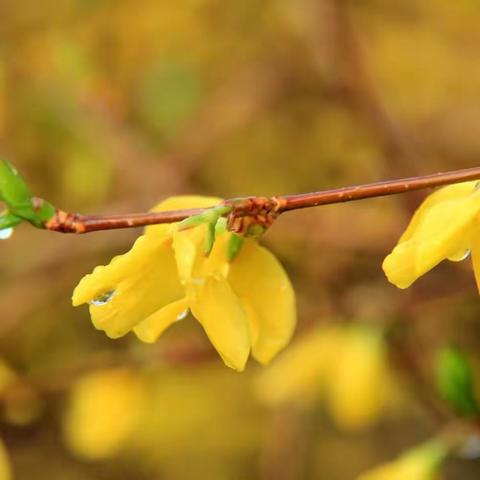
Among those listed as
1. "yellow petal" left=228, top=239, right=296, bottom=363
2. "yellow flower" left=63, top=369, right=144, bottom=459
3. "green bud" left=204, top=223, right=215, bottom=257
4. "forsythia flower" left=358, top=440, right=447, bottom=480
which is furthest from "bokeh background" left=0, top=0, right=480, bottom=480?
"green bud" left=204, top=223, right=215, bottom=257

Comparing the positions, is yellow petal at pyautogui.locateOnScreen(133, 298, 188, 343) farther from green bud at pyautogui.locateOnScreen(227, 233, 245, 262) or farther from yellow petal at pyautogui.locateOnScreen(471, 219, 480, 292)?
yellow petal at pyautogui.locateOnScreen(471, 219, 480, 292)

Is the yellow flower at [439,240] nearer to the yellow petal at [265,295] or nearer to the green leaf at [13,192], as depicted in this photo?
the yellow petal at [265,295]

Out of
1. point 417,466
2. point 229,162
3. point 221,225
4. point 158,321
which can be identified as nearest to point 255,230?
point 221,225

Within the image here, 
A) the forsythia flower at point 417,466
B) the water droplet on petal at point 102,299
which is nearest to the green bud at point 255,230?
the water droplet on petal at point 102,299

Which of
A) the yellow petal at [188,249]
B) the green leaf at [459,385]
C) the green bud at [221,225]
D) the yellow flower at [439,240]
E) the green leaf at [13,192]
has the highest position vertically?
the green leaf at [13,192]

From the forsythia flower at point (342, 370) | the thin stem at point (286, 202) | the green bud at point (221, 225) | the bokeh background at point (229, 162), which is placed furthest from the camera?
the bokeh background at point (229, 162)

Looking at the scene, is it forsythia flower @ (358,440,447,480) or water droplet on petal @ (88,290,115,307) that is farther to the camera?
forsythia flower @ (358,440,447,480)

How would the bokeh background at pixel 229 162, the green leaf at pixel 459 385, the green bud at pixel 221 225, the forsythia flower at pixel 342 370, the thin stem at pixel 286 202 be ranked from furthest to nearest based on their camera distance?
the bokeh background at pixel 229 162 → the forsythia flower at pixel 342 370 → the green leaf at pixel 459 385 → the green bud at pixel 221 225 → the thin stem at pixel 286 202

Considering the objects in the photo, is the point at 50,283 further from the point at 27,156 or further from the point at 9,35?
the point at 9,35
